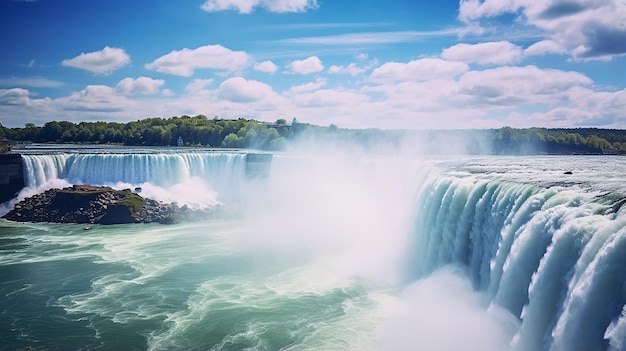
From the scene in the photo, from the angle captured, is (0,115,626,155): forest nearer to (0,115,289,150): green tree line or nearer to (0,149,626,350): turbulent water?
(0,115,289,150): green tree line

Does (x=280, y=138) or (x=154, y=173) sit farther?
(x=280, y=138)

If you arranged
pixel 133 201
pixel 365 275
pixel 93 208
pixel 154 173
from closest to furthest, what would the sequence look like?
pixel 365 275 < pixel 93 208 < pixel 133 201 < pixel 154 173

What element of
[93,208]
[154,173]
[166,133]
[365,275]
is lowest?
[365,275]

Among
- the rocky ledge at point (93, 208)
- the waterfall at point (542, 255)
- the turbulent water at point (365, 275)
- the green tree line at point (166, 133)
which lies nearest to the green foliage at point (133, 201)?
the rocky ledge at point (93, 208)

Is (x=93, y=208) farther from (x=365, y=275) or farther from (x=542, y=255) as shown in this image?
(x=542, y=255)

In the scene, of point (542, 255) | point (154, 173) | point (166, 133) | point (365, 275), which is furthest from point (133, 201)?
point (166, 133)

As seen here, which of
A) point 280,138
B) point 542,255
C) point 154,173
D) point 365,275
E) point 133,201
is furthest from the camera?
point 280,138

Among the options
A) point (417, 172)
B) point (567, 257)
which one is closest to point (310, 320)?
point (567, 257)

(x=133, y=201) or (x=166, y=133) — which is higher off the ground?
(x=166, y=133)

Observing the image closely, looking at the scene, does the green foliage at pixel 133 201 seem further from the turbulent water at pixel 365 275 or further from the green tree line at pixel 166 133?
the green tree line at pixel 166 133
